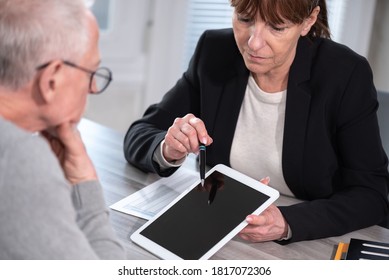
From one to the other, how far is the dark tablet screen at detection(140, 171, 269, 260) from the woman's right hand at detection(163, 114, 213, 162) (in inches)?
5.1

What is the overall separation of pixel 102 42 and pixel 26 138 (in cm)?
218

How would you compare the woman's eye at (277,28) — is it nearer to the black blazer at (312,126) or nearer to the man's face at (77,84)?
the black blazer at (312,126)

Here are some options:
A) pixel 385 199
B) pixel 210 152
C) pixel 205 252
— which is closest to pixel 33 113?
pixel 205 252

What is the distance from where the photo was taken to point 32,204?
2.90 feet

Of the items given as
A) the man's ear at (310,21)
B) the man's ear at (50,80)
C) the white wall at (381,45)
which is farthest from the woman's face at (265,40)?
the white wall at (381,45)

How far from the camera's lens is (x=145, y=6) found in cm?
306

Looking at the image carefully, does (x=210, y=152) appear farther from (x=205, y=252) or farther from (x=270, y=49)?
(x=205, y=252)

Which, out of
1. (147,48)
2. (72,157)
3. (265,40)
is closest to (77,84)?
(72,157)

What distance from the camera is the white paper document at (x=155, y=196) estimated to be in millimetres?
1481

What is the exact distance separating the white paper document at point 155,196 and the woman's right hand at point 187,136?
9 centimetres

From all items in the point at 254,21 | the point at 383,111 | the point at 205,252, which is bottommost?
the point at 205,252

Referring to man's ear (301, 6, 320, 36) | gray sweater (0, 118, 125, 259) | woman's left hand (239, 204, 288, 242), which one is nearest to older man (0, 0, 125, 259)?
gray sweater (0, 118, 125, 259)

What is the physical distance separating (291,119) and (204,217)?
48 centimetres

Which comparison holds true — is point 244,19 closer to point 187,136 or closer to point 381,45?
point 187,136
